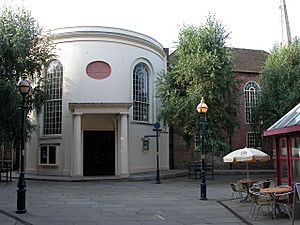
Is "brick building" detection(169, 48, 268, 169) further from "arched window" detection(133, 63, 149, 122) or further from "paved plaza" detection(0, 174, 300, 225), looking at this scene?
"paved plaza" detection(0, 174, 300, 225)

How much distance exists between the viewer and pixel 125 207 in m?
13.1

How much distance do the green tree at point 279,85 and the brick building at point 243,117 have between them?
2850 millimetres

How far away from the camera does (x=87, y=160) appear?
82.7 feet

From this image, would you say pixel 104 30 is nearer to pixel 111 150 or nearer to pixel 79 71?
pixel 79 71

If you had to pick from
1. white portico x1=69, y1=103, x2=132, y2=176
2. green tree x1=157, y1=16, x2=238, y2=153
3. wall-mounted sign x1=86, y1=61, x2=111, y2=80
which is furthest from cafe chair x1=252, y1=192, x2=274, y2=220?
wall-mounted sign x1=86, y1=61, x2=111, y2=80

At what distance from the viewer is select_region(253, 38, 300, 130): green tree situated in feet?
84.4

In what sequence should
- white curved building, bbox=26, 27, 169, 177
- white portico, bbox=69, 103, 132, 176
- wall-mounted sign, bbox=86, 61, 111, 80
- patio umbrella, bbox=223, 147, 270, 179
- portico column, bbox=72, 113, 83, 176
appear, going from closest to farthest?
patio umbrella, bbox=223, 147, 270, 179 → white portico, bbox=69, 103, 132, 176 → portico column, bbox=72, 113, 83, 176 → white curved building, bbox=26, 27, 169, 177 → wall-mounted sign, bbox=86, 61, 111, 80

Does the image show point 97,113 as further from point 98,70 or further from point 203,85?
point 203,85

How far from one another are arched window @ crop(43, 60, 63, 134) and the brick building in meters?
8.86

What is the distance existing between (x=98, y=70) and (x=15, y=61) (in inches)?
226

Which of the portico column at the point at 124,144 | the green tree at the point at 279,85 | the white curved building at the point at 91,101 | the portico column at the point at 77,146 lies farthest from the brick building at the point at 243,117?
the portico column at the point at 77,146

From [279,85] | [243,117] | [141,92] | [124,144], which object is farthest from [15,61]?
[243,117]

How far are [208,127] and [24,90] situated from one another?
13213 millimetres

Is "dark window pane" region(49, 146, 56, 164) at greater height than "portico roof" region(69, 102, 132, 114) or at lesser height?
lesser
